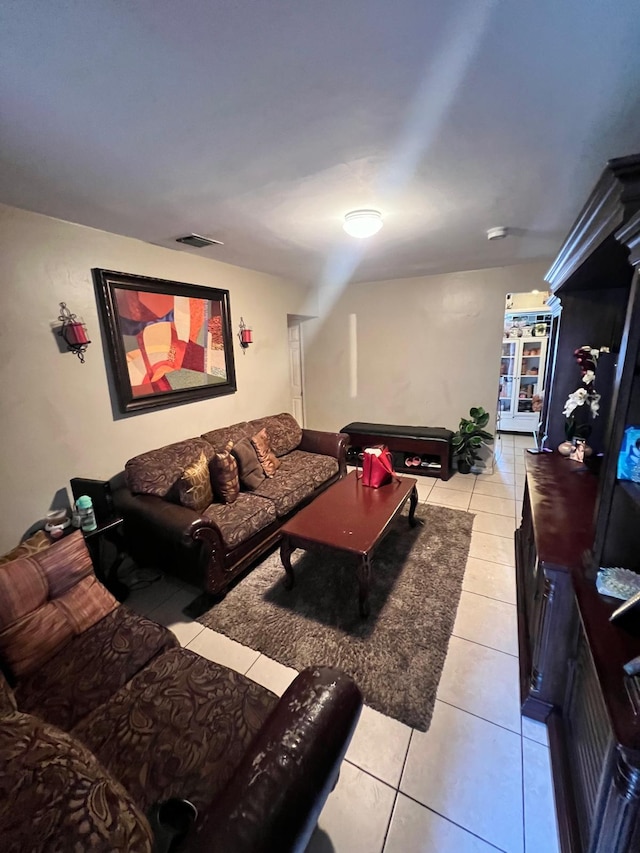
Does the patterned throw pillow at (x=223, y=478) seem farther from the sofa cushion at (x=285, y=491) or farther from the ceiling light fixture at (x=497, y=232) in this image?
the ceiling light fixture at (x=497, y=232)

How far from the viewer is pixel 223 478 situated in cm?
266

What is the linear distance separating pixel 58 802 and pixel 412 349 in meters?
4.60

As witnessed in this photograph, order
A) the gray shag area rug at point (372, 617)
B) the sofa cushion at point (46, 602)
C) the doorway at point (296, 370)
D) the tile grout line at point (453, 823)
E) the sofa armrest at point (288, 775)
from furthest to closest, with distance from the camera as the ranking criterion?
1. the doorway at point (296, 370)
2. the gray shag area rug at point (372, 617)
3. the sofa cushion at point (46, 602)
4. the tile grout line at point (453, 823)
5. the sofa armrest at point (288, 775)

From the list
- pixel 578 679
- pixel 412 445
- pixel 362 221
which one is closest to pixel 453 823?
pixel 578 679

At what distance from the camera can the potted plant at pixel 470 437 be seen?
4.17m

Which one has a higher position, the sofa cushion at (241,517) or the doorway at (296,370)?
the doorway at (296,370)

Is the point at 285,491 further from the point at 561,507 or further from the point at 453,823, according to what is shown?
the point at 453,823

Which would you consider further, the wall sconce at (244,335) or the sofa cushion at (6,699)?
the wall sconce at (244,335)

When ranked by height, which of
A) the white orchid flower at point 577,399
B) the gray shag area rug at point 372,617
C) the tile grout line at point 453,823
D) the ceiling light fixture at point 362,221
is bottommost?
the tile grout line at point 453,823

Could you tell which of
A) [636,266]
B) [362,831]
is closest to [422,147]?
[636,266]

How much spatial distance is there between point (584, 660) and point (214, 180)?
2.51 meters

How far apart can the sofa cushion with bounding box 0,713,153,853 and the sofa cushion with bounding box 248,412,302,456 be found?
9.54 ft

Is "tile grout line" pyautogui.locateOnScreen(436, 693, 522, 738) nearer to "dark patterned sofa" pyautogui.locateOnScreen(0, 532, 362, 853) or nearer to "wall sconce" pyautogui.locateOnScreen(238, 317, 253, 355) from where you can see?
"dark patterned sofa" pyautogui.locateOnScreen(0, 532, 362, 853)

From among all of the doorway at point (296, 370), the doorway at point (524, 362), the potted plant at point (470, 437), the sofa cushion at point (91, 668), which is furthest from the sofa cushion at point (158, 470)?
the doorway at point (524, 362)
